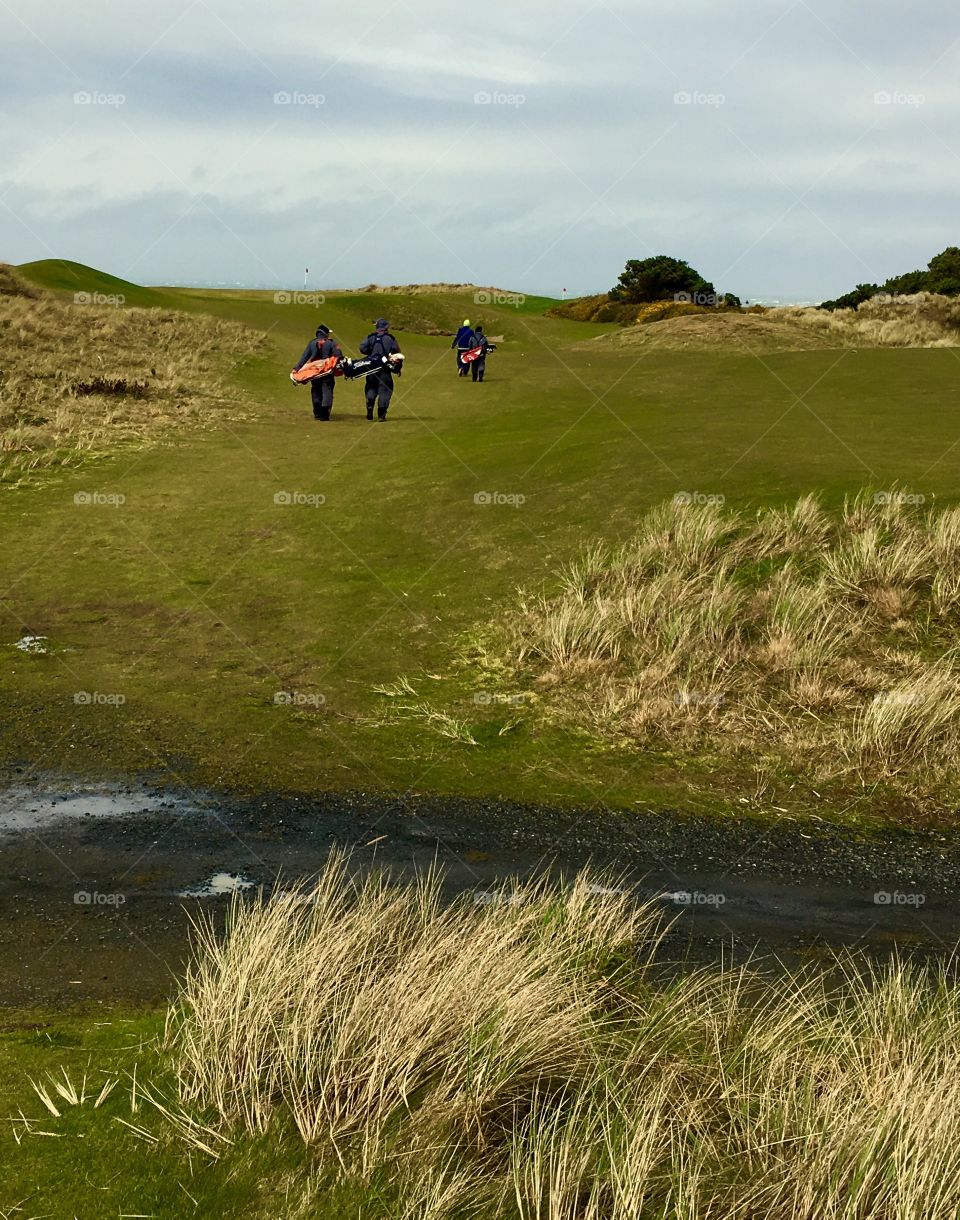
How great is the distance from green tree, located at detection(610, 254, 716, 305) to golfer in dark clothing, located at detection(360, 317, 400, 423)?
3243 centimetres

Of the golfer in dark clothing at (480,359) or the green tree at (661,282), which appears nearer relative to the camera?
the golfer in dark clothing at (480,359)

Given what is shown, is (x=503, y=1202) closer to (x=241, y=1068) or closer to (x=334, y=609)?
(x=241, y=1068)

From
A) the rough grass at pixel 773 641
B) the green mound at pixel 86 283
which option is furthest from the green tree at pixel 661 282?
the rough grass at pixel 773 641

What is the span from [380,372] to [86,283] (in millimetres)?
26836

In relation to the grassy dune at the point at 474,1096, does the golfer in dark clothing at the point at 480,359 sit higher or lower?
higher

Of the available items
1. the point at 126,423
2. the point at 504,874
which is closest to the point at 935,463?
the point at 504,874

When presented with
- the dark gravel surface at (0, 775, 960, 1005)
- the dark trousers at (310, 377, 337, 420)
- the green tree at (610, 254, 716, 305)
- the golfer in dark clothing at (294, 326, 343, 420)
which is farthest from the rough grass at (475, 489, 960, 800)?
the green tree at (610, 254, 716, 305)

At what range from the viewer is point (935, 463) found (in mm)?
13406

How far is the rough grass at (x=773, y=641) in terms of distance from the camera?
28.4 feet

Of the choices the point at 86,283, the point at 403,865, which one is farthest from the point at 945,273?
the point at 403,865

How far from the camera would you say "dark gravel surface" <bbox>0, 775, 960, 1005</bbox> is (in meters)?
5.97

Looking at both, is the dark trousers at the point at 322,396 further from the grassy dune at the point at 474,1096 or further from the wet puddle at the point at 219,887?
the grassy dune at the point at 474,1096

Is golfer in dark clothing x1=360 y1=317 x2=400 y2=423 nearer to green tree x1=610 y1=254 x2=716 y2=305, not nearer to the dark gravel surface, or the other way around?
the dark gravel surface

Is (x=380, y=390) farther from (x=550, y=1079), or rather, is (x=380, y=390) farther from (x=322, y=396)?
(x=550, y=1079)
